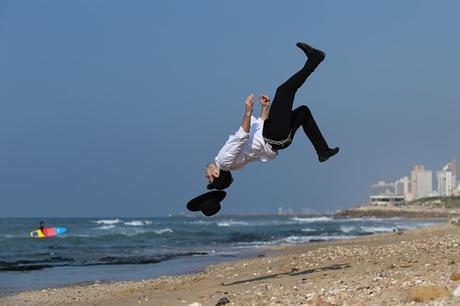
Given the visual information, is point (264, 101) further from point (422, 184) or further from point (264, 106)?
point (422, 184)

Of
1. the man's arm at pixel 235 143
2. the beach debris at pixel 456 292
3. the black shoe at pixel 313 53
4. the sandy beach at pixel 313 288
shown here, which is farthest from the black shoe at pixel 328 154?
the beach debris at pixel 456 292

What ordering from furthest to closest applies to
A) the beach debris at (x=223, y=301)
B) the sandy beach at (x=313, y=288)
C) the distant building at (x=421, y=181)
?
1. the distant building at (x=421, y=181)
2. the beach debris at (x=223, y=301)
3. the sandy beach at (x=313, y=288)

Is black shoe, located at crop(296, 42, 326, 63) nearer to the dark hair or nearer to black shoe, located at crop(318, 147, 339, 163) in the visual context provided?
black shoe, located at crop(318, 147, 339, 163)

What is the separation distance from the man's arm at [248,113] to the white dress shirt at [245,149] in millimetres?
52

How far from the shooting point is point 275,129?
7.13 m

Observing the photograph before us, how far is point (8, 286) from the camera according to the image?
13.4 meters

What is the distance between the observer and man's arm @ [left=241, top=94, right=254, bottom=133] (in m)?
7.10

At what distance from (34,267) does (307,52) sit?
12.8 metres

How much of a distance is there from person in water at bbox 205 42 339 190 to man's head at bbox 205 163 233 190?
2.1 inches

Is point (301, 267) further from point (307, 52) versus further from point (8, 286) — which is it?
point (8, 286)

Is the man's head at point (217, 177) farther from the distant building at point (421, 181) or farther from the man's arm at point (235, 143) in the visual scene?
the distant building at point (421, 181)

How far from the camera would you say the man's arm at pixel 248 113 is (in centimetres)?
710

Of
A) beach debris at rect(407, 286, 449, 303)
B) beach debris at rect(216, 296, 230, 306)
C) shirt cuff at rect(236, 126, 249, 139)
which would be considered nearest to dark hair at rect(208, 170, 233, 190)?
shirt cuff at rect(236, 126, 249, 139)

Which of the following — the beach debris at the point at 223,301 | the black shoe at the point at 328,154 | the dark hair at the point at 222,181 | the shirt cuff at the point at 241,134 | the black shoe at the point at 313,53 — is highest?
the black shoe at the point at 313,53
